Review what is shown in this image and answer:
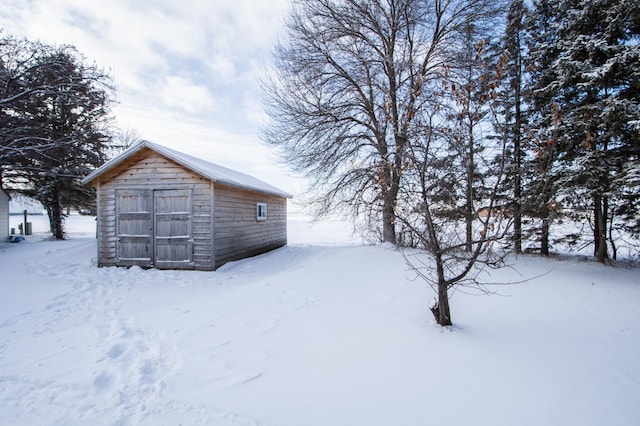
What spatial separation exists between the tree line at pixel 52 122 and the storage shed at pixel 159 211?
5.51 meters

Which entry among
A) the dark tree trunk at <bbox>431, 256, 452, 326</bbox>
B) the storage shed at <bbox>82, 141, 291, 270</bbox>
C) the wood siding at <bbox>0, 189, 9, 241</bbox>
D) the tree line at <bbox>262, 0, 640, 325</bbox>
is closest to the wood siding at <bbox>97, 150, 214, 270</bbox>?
the storage shed at <bbox>82, 141, 291, 270</bbox>

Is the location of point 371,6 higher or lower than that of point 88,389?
higher

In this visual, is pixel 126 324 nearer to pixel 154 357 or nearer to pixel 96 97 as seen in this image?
pixel 154 357

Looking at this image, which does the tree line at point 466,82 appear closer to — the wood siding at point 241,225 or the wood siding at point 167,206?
the wood siding at point 241,225

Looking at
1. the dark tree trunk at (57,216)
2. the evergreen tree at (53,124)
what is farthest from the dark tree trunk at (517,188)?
the dark tree trunk at (57,216)

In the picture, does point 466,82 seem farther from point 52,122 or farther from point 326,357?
point 52,122

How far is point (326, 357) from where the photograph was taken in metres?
3.14

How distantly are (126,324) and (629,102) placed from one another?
11.0 m

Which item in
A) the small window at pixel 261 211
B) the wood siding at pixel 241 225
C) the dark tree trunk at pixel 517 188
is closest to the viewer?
the dark tree trunk at pixel 517 188

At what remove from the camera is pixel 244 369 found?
300 centimetres

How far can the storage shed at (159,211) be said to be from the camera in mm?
8797

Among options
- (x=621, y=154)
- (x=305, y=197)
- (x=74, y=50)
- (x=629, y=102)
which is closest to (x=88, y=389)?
(x=305, y=197)

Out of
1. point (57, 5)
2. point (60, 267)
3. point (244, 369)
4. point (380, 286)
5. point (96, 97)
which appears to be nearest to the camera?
point (244, 369)

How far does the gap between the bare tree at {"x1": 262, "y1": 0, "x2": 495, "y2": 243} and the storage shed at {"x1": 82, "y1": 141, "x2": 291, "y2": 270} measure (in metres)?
3.26
